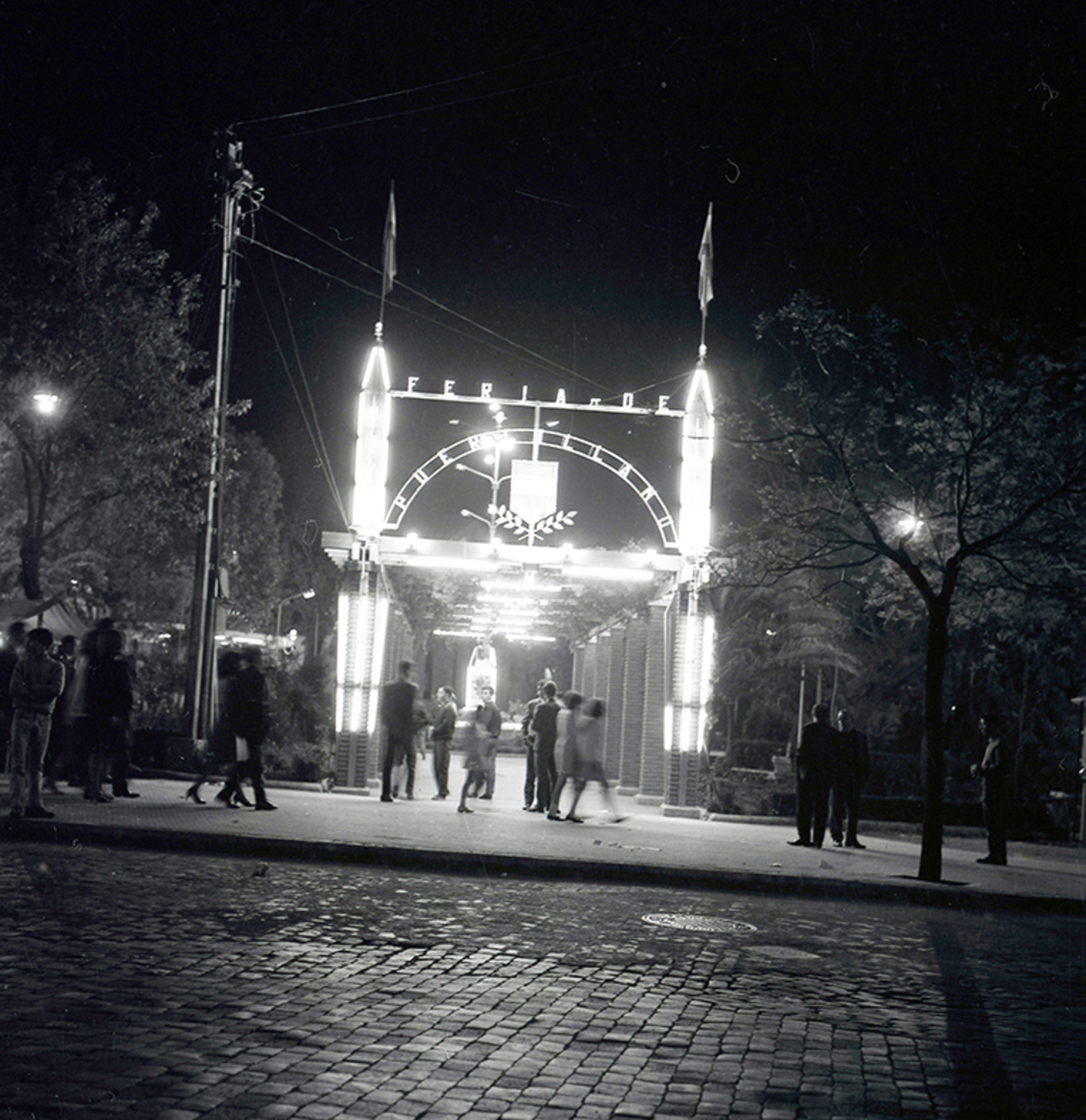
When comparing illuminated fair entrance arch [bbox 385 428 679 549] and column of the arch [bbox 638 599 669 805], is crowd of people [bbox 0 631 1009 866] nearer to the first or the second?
column of the arch [bbox 638 599 669 805]

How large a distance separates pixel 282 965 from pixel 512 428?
16245mm

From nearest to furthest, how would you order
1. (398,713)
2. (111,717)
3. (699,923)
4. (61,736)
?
(699,923)
(111,717)
(61,736)
(398,713)

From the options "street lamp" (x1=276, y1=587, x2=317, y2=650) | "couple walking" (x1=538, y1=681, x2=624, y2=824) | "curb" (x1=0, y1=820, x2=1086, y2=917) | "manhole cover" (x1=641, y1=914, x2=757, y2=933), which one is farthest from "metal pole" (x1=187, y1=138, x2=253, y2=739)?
"street lamp" (x1=276, y1=587, x2=317, y2=650)

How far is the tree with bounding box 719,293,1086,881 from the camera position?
14.5 meters

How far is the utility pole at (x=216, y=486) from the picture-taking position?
19891mm

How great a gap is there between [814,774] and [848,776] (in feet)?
2.24

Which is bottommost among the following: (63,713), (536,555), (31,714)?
(63,713)

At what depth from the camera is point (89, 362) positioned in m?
24.5

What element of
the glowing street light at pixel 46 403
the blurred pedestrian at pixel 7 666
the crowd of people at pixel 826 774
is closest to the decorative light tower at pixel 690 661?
the crowd of people at pixel 826 774

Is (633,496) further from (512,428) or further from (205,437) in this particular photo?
(205,437)

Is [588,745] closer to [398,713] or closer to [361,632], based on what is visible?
[398,713]

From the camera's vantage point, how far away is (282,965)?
7.07 metres

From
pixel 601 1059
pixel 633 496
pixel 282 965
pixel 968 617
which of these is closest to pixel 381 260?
pixel 633 496

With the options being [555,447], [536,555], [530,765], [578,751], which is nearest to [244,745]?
[578,751]
